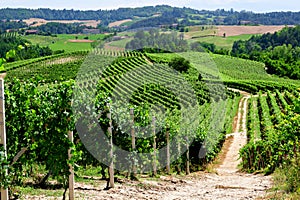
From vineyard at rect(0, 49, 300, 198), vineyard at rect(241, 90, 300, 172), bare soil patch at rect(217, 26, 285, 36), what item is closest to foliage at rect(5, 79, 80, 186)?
vineyard at rect(0, 49, 300, 198)

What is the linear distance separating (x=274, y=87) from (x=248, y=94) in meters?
4.00

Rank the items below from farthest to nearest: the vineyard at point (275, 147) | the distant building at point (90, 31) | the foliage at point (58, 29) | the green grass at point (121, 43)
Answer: the foliage at point (58, 29), the distant building at point (90, 31), the green grass at point (121, 43), the vineyard at point (275, 147)

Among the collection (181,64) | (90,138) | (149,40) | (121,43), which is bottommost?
(181,64)

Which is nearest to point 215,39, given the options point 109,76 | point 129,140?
point 109,76

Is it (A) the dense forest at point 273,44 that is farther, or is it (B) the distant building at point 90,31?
(B) the distant building at point 90,31

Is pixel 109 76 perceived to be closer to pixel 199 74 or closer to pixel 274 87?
pixel 199 74

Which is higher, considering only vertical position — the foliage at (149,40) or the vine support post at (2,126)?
the foliage at (149,40)

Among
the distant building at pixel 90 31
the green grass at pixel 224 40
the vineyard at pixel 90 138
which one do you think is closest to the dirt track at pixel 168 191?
the vineyard at pixel 90 138

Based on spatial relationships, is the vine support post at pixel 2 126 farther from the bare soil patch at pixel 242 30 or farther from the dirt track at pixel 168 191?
the bare soil patch at pixel 242 30

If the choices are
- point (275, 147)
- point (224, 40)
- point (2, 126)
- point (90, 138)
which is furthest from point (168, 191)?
point (224, 40)

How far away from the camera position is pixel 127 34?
18.2m

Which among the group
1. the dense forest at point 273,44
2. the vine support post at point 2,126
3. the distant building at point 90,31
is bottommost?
the dense forest at point 273,44

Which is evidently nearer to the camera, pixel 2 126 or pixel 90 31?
pixel 2 126

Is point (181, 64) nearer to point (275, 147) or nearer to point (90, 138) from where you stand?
point (275, 147)
